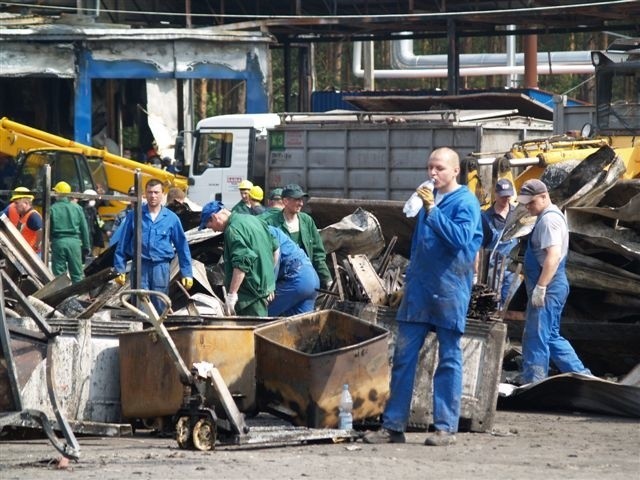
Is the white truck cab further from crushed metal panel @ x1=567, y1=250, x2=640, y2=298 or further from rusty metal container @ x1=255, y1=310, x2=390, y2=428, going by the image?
rusty metal container @ x1=255, y1=310, x2=390, y2=428

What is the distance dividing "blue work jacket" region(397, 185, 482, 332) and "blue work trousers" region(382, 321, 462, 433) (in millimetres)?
101

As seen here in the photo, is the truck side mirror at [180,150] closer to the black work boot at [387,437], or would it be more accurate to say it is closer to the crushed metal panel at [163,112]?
the crushed metal panel at [163,112]

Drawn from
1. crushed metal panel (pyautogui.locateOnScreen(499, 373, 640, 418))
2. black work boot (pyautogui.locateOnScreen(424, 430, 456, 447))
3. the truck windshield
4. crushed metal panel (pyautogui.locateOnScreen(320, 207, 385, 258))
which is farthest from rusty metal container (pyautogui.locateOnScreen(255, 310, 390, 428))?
the truck windshield

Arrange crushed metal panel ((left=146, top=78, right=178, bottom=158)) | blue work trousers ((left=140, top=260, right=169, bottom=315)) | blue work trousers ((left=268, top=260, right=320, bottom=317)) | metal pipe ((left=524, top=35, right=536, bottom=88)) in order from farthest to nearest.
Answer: metal pipe ((left=524, top=35, right=536, bottom=88)) → crushed metal panel ((left=146, top=78, right=178, bottom=158)) → blue work trousers ((left=140, top=260, right=169, bottom=315)) → blue work trousers ((left=268, top=260, right=320, bottom=317))

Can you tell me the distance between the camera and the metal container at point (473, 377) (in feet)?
30.6

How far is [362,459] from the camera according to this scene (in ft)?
25.9

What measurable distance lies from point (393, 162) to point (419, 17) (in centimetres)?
1047

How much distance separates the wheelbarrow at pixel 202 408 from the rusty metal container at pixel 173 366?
259 millimetres

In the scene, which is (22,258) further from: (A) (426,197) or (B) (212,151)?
(B) (212,151)

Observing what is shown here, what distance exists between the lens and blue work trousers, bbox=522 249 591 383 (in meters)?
11.0

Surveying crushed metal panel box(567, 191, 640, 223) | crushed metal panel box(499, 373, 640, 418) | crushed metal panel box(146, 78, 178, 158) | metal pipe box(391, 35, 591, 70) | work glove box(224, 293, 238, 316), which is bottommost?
crushed metal panel box(499, 373, 640, 418)

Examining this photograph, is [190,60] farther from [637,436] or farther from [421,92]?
[637,436]

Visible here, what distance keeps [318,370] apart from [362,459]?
0.97m

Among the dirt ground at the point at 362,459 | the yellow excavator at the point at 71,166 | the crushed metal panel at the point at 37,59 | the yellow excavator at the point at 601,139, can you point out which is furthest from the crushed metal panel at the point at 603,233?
the crushed metal panel at the point at 37,59
